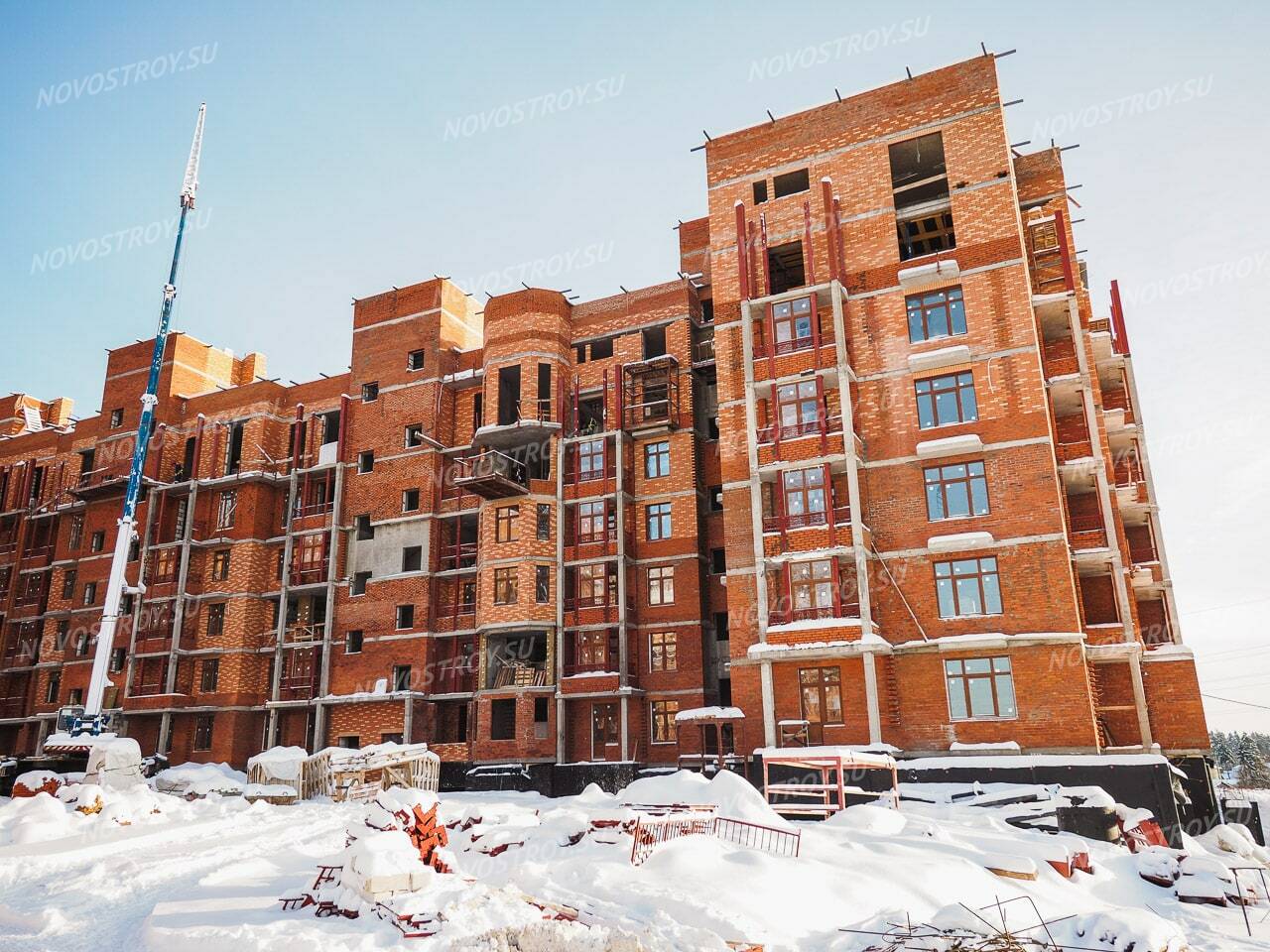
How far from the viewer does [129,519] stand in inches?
1644

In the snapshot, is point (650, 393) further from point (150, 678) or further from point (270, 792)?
point (150, 678)

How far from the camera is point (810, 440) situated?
30.8 meters

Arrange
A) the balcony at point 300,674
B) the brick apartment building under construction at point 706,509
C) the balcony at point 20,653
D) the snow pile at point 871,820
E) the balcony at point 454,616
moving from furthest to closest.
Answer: the balcony at point 20,653
the balcony at point 300,674
the balcony at point 454,616
the brick apartment building under construction at point 706,509
the snow pile at point 871,820

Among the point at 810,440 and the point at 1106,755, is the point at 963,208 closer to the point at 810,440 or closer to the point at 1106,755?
the point at 810,440

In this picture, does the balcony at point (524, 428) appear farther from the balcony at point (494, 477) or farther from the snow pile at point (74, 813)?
the snow pile at point (74, 813)

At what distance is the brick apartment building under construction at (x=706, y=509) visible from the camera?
2866cm

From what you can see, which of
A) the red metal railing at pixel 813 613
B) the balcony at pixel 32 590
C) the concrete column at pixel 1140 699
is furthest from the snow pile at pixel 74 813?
the balcony at pixel 32 590

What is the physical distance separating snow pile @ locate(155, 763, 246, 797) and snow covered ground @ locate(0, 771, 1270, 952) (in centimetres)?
1181

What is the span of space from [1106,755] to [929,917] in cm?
1476

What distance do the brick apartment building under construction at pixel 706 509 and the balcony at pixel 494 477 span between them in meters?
0.24

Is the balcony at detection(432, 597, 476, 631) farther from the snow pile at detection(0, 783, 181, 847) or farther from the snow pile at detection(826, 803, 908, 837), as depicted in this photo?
the snow pile at detection(826, 803, 908, 837)

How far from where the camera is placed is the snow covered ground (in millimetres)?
11562

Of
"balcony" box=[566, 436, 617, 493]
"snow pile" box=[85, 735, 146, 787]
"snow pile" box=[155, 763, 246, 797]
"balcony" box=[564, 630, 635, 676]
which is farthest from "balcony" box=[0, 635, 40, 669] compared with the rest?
"balcony" box=[566, 436, 617, 493]

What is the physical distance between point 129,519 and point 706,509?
25819 millimetres
